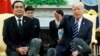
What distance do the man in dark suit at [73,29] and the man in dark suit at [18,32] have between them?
421 mm

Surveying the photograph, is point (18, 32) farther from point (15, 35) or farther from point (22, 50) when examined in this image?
point (22, 50)

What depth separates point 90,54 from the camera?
399 centimetres

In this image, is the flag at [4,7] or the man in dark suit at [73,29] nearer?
the man in dark suit at [73,29]

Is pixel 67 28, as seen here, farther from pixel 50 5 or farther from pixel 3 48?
pixel 50 5

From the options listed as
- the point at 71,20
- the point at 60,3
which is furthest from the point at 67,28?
the point at 60,3

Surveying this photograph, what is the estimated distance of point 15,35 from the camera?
4590mm

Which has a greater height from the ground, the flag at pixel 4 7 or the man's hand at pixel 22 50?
the flag at pixel 4 7

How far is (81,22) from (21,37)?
0.80m

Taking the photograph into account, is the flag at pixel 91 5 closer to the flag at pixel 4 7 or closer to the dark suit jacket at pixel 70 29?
the flag at pixel 4 7

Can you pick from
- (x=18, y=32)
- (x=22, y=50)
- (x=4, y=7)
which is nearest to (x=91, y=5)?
(x=4, y=7)

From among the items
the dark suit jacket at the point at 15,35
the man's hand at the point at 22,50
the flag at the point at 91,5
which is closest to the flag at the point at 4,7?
the dark suit jacket at the point at 15,35

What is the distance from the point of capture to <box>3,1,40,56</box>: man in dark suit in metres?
4.54

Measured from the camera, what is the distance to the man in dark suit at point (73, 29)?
4543 millimetres

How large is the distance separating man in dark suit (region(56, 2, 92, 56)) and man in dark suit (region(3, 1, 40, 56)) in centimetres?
42
